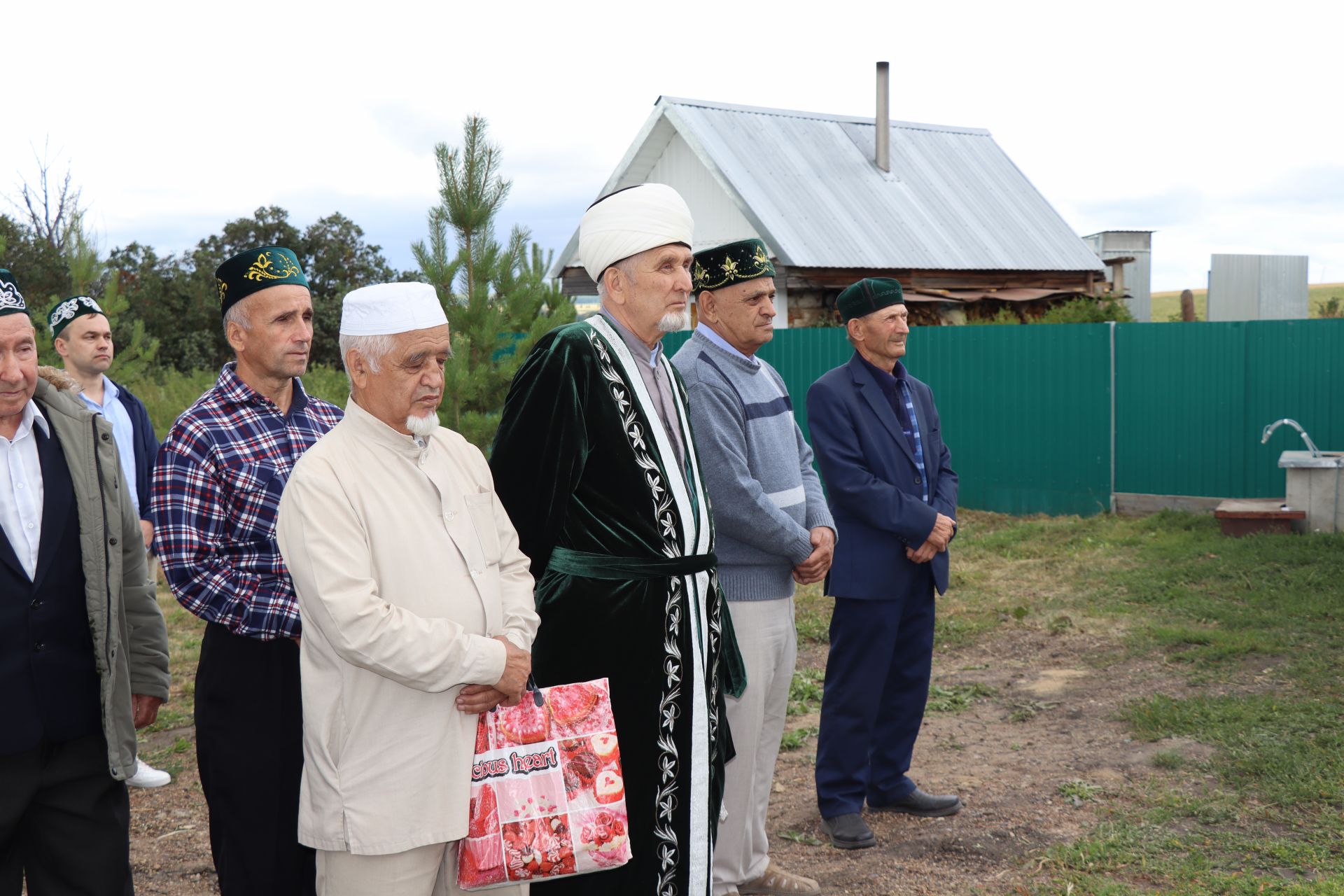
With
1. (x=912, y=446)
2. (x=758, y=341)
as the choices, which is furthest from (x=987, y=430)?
(x=758, y=341)

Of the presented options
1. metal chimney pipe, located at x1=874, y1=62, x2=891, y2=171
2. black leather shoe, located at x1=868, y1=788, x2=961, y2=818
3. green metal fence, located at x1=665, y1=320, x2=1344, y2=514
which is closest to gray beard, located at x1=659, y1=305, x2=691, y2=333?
black leather shoe, located at x1=868, y1=788, x2=961, y2=818

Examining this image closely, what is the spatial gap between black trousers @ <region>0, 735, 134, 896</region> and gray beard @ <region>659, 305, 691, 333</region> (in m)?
1.67

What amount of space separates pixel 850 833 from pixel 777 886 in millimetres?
528

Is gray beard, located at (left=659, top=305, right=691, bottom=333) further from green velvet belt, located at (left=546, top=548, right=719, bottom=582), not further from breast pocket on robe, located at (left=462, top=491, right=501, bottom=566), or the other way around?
breast pocket on robe, located at (left=462, top=491, right=501, bottom=566)

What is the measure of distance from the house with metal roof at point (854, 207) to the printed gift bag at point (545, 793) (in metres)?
13.0

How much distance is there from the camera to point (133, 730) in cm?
281

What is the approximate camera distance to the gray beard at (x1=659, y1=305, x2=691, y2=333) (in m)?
3.11

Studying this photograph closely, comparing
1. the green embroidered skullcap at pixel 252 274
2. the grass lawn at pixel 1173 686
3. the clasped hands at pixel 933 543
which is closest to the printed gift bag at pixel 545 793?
the green embroidered skullcap at pixel 252 274

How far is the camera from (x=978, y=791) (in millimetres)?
4766

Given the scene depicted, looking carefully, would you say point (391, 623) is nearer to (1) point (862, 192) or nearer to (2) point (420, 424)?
(2) point (420, 424)

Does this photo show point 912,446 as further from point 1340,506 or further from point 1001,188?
point 1001,188

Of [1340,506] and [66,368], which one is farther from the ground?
[66,368]

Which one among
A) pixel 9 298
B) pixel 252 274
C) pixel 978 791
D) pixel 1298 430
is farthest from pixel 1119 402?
pixel 9 298

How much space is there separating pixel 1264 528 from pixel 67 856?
29.1ft
